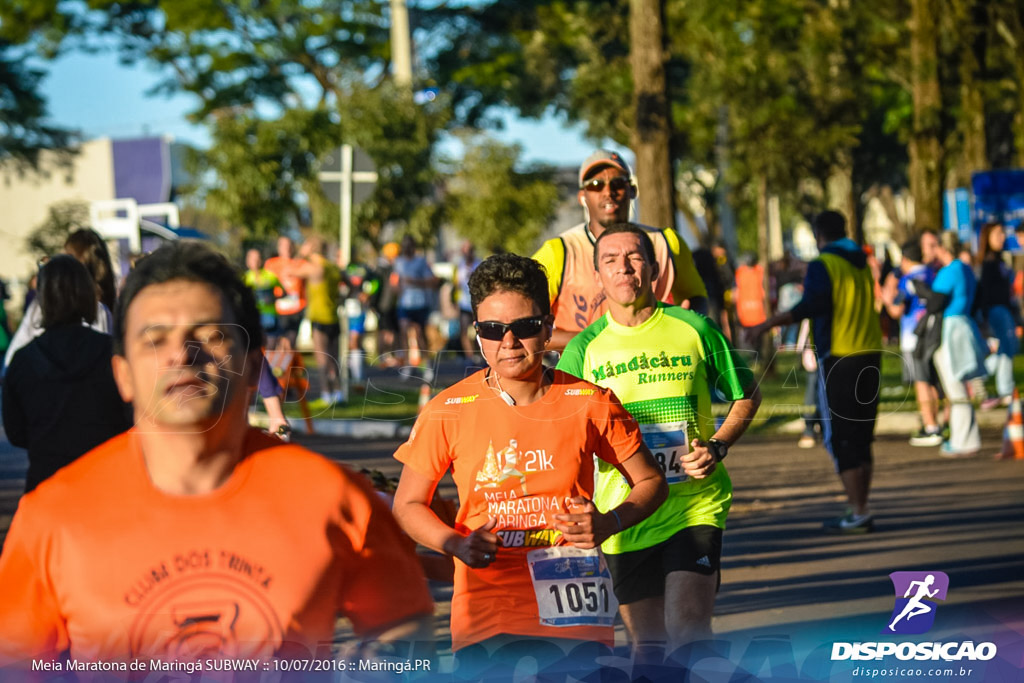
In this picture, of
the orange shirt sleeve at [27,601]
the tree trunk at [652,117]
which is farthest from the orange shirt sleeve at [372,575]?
the tree trunk at [652,117]

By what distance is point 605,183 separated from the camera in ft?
19.9

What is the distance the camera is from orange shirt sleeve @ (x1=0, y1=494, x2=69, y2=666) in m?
2.49

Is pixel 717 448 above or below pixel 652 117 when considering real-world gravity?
below

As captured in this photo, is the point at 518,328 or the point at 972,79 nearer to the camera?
the point at 518,328

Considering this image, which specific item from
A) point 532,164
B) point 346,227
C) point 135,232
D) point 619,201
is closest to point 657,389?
point 619,201

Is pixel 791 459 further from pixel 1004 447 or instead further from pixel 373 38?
pixel 373 38

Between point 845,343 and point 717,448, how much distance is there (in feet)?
16.0

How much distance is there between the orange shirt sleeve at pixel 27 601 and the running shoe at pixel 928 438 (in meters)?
12.8

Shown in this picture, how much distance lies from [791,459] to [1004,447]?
1.88 meters

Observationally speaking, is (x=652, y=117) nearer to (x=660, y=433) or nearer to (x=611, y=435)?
(x=660, y=433)

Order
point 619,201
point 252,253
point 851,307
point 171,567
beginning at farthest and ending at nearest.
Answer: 1. point 252,253
2. point 851,307
3. point 619,201
4. point 171,567

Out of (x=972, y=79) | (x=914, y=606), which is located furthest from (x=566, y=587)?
(x=972, y=79)

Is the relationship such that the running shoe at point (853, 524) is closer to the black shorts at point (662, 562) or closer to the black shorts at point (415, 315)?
the black shorts at point (662, 562)

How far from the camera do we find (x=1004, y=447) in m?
13.3
